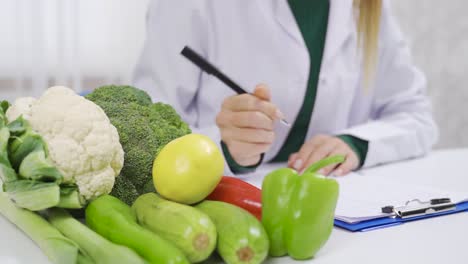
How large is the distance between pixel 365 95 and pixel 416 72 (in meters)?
0.14

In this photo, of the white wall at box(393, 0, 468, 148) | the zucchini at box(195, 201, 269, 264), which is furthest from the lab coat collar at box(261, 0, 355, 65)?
the white wall at box(393, 0, 468, 148)

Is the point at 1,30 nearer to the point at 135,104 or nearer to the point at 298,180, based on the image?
the point at 135,104

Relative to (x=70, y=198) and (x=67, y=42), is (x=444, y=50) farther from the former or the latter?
(x=70, y=198)

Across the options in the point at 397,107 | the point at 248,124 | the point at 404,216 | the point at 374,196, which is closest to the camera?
the point at 404,216

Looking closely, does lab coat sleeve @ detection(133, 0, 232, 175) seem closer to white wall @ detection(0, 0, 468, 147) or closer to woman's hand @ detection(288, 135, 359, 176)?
woman's hand @ detection(288, 135, 359, 176)

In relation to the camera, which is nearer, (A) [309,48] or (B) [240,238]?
(B) [240,238]

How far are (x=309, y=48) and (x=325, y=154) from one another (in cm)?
27

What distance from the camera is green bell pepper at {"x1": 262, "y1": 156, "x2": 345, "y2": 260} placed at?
58 cm

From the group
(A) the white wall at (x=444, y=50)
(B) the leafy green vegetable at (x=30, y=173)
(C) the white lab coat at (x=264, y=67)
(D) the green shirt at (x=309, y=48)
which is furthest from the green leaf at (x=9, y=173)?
(A) the white wall at (x=444, y=50)

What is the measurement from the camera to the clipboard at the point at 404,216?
711 mm

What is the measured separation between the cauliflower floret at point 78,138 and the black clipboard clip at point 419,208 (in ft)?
1.16

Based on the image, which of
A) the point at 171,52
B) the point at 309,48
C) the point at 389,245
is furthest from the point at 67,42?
the point at 389,245

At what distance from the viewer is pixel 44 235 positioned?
22.0 inches

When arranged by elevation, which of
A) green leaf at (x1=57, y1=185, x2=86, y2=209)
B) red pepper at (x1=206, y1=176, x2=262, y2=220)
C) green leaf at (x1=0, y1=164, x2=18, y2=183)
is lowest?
red pepper at (x1=206, y1=176, x2=262, y2=220)
